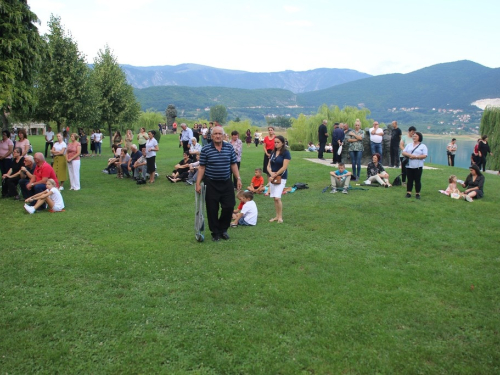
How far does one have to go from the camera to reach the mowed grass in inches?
154

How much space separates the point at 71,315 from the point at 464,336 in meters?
4.34

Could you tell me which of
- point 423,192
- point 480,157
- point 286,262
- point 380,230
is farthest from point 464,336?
point 480,157

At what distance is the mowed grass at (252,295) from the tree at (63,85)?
16439 mm

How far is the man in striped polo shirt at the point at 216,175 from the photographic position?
705cm

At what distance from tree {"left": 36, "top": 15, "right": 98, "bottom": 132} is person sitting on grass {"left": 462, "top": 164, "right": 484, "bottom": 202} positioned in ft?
69.0

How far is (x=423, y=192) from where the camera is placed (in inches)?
476

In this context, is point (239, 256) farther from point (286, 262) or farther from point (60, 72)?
point (60, 72)

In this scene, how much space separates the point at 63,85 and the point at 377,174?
19.2 m

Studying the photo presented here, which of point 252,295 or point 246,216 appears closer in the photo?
point 252,295

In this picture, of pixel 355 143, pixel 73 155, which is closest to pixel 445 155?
pixel 355 143

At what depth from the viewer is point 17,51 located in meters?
12.6

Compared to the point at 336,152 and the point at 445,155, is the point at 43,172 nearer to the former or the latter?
the point at 336,152

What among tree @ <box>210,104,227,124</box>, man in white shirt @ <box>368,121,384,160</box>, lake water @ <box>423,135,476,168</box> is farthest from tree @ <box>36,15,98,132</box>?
tree @ <box>210,104,227,124</box>

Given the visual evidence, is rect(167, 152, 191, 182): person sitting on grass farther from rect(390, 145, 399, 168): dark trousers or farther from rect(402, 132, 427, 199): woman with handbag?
rect(390, 145, 399, 168): dark trousers
